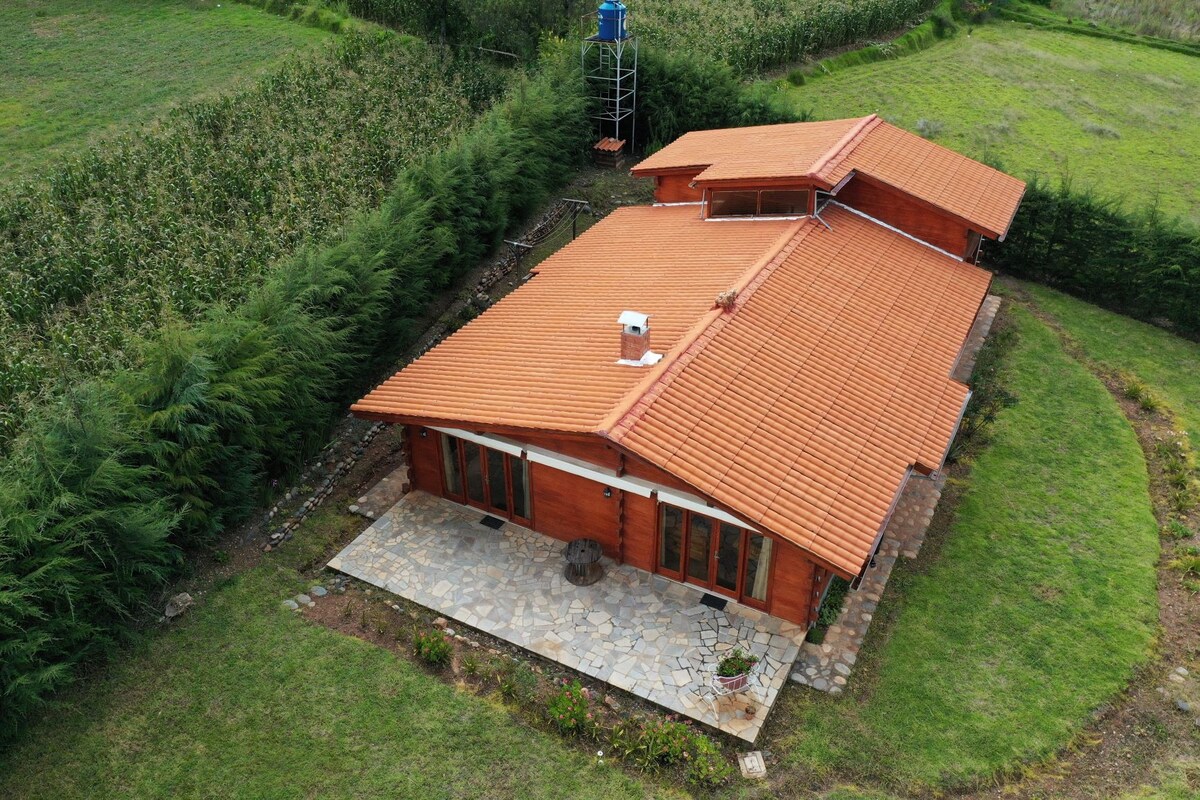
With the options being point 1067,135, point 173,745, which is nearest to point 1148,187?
point 1067,135

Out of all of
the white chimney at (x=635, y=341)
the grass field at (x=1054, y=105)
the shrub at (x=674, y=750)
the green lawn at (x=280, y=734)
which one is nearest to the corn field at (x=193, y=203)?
the green lawn at (x=280, y=734)

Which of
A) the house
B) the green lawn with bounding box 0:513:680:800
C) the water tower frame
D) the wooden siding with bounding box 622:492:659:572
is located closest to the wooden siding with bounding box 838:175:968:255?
the house

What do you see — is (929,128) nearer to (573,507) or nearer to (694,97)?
(694,97)

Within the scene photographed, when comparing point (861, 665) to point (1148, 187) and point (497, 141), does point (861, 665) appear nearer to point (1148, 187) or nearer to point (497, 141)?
point (497, 141)

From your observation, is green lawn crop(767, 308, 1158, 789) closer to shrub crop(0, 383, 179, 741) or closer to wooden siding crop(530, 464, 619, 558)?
wooden siding crop(530, 464, 619, 558)

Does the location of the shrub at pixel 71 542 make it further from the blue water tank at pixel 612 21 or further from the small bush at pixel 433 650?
the blue water tank at pixel 612 21

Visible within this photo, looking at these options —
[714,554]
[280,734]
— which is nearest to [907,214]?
[714,554]
